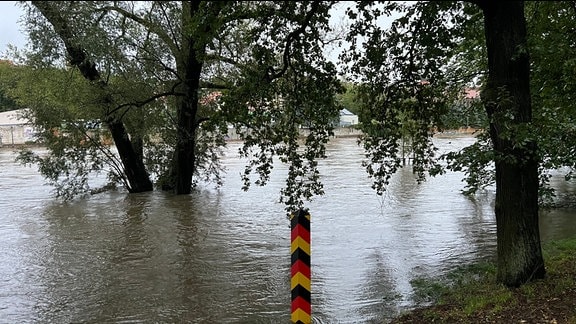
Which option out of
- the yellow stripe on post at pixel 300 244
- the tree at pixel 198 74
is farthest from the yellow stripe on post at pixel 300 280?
the tree at pixel 198 74

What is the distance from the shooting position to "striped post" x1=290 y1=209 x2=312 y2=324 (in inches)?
166

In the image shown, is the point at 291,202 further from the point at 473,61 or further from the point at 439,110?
the point at 473,61

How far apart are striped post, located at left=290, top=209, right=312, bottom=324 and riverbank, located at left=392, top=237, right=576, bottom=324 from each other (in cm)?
163

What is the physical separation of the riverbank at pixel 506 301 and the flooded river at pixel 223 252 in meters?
0.65

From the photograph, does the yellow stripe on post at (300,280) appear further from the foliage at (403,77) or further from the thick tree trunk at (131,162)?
the thick tree trunk at (131,162)

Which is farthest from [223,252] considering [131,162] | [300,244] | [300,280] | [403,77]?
[131,162]

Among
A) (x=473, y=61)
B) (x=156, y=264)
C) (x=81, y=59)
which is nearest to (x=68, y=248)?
(x=156, y=264)

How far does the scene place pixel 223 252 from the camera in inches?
412

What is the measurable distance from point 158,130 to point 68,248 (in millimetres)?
6223

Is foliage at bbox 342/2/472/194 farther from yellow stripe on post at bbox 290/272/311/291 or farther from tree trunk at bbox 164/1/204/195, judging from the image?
tree trunk at bbox 164/1/204/195

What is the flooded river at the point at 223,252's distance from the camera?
23.2 ft

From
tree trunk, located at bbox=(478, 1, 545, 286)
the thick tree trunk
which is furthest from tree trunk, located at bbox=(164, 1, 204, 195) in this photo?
tree trunk, located at bbox=(478, 1, 545, 286)

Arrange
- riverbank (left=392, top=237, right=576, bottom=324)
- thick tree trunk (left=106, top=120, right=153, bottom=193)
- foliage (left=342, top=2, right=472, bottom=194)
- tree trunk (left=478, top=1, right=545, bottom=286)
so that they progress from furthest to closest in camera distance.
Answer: thick tree trunk (left=106, top=120, right=153, bottom=193)
foliage (left=342, top=2, right=472, bottom=194)
tree trunk (left=478, top=1, right=545, bottom=286)
riverbank (left=392, top=237, right=576, bottom=324)

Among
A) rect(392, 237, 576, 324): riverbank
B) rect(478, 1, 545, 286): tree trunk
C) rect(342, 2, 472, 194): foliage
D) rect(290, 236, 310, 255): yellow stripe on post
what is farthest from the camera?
rect(342, 2, 472, 194): foliage
